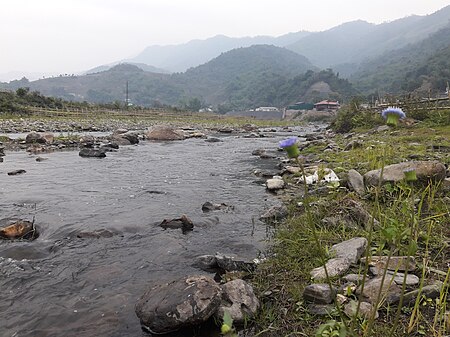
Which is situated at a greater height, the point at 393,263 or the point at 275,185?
the point at 393,263

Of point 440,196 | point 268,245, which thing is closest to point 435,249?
point 440,196

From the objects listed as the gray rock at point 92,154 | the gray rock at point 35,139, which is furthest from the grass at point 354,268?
the gray rock at point 35,139

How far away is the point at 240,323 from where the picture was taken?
12.0 ft

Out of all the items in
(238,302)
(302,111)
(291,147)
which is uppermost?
(291,147)

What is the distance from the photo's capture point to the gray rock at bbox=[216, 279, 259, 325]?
12.0ft

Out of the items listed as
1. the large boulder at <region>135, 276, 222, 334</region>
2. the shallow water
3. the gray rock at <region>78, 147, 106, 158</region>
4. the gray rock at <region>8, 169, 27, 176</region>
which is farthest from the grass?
the gray rock at <region>78, 147, 106, 158</region>

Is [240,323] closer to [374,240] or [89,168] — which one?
[374,240]

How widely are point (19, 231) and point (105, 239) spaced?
1.49 meters

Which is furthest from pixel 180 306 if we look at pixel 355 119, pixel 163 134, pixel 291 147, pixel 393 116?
pixel 355 119

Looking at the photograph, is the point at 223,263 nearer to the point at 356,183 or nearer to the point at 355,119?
the point at 356,183

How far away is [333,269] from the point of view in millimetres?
4039

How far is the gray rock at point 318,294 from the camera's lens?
11.6ft

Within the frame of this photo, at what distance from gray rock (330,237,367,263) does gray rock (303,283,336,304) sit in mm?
704

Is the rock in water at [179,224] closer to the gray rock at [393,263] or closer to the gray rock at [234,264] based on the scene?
the gray rock at [234,264]
